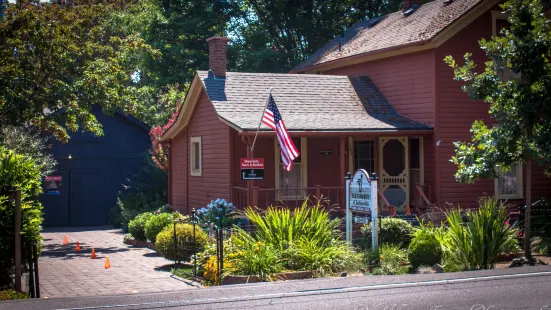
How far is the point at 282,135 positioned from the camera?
1789 centimetres

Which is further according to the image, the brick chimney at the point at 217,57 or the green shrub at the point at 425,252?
the brick chimney at the point at 217,57

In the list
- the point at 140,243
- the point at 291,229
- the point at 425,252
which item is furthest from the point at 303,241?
the point at 140,243

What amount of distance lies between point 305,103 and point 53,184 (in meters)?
11.9

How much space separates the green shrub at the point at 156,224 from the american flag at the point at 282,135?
4150 millimetres

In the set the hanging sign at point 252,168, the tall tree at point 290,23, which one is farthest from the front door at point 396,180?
the tall tree at point 290,23

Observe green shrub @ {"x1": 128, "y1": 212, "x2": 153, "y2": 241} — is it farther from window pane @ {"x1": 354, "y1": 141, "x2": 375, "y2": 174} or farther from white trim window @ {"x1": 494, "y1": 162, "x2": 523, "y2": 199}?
white trim window @ {"x1": 494, "y1": 162, "x2": 523, "y2": 199}

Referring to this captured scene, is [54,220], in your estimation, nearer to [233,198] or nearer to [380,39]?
[233,198]

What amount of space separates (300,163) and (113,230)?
8.76 m

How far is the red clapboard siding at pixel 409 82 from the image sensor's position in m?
22.2

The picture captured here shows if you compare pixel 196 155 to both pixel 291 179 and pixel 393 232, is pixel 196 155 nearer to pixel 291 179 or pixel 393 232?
pixel 291 179

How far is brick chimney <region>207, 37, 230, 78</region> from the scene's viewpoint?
23641 mm

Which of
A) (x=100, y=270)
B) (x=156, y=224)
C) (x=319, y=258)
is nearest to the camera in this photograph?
(x=319, y=258)

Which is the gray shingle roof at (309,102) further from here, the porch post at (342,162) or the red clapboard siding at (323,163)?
the red clapboard siding at (323,163)

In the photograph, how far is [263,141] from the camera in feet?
72.2
